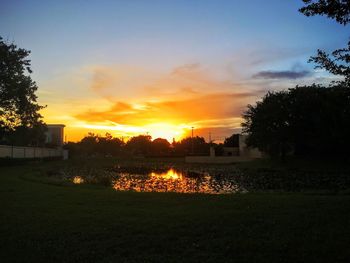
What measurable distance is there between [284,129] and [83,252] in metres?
42.0

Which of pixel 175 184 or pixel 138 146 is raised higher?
pixel 138 146

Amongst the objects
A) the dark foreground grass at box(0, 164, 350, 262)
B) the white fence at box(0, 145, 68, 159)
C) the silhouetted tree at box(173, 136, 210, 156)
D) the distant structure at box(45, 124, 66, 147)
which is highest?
the distant structure at box(45, 124, 66, 147)

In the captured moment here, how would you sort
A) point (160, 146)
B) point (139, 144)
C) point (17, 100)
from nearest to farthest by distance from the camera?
point (17, 100) → point (160, 146) → point (139, 144)

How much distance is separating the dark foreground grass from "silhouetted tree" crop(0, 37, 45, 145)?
101ft

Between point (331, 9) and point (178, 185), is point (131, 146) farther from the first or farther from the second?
point (331, 9)

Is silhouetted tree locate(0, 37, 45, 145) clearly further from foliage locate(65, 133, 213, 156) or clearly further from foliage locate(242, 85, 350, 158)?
foliage locate(65, 133, 213, 156)

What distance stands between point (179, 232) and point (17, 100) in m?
37.4

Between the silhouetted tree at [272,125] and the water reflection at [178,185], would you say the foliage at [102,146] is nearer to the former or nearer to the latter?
the silhouetted tree at [272,125]

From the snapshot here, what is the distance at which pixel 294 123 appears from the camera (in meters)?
46.2

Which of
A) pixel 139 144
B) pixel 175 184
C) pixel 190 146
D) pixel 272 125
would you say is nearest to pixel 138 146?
pixel 139 144

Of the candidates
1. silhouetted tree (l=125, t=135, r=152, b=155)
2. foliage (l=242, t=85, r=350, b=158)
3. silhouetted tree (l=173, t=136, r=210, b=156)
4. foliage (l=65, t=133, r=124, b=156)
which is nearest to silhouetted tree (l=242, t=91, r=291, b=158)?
foliage (l=242, t=85, r=350, b=158)

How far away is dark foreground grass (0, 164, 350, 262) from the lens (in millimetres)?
6473

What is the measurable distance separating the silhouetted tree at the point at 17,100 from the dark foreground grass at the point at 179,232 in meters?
30.7

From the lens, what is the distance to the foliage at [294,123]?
1689 inches
